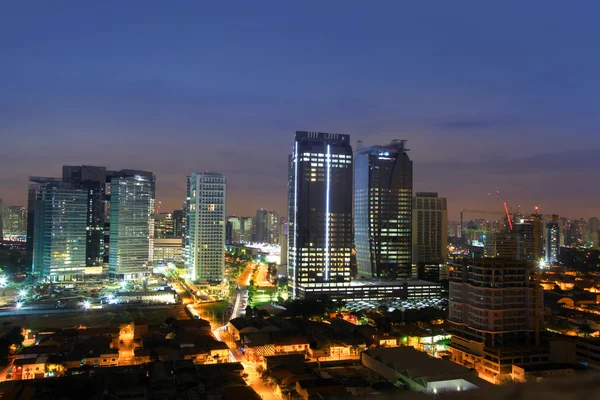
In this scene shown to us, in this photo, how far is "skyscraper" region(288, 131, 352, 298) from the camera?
13164 millimetres

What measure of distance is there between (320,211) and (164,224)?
17.8 meters

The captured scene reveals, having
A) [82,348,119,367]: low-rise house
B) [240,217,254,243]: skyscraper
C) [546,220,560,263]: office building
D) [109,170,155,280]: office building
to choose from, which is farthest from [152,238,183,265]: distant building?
[546,220,560,263]: office building

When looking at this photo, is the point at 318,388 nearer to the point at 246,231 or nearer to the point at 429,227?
the point at 429,227

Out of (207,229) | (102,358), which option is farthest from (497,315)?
(207,229)

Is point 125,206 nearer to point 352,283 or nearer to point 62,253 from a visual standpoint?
point 62,253

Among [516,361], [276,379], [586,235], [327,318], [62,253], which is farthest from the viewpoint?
[586,235]

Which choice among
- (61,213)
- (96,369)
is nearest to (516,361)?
(96,369)

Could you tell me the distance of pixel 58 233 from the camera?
16359 millimetres

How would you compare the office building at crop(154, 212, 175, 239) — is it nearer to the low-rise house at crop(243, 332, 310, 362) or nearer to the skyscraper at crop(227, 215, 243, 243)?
the skyscraper at crop(227, 215, 243, 243)

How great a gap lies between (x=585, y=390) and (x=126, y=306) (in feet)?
40.7

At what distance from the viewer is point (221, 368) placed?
255 inches

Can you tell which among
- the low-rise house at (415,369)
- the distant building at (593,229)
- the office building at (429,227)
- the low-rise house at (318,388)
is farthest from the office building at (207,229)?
the distant building at (593,229)

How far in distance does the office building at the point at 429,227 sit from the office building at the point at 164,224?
14.6 m

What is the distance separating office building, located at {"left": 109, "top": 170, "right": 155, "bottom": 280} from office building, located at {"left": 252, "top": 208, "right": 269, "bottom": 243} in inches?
750
